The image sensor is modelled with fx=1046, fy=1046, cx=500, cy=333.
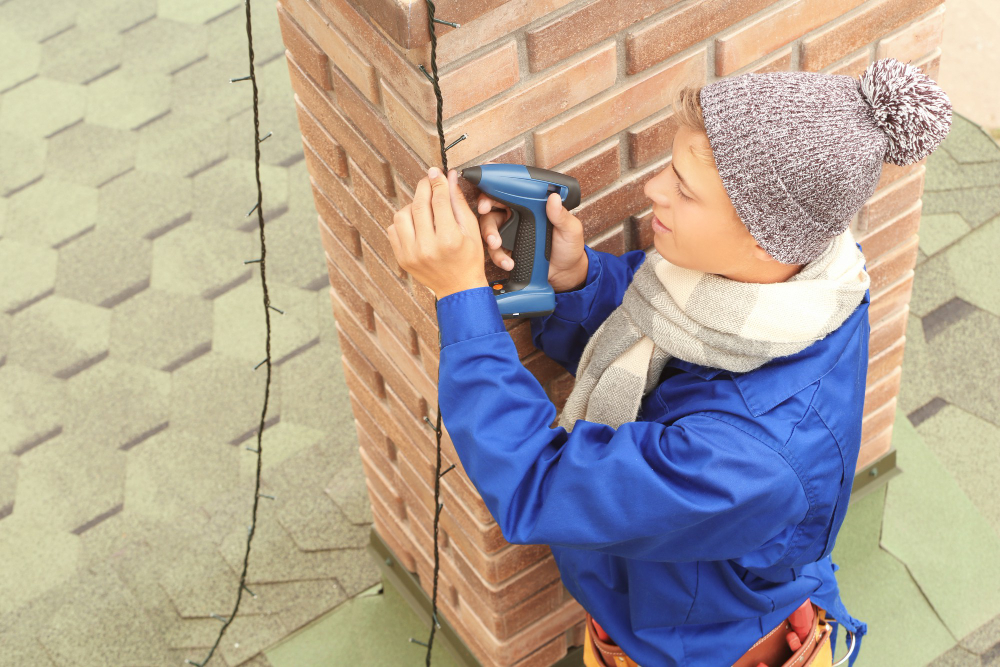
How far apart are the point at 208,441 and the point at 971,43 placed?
3694 millimetres

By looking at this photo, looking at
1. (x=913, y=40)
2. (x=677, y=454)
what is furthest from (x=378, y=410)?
(x=913, y=40)

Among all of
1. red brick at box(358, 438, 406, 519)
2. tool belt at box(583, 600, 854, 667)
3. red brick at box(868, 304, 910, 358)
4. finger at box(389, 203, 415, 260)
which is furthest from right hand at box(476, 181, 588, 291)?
red brick at box(868, 304, 910, 358)

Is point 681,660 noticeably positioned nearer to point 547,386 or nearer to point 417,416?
point 547,386

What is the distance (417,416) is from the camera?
2160mm

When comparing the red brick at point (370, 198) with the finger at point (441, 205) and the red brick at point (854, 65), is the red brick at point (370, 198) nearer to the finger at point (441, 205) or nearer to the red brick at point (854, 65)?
the finger at point (441, 205)

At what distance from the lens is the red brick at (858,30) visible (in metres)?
1.86

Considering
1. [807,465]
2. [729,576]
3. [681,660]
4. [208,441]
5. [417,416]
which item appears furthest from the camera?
[208,441]

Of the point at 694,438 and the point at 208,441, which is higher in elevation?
the point at 694,438

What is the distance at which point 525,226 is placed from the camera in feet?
5.26

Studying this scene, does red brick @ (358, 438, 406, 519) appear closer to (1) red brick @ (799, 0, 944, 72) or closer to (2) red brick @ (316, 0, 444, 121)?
(2) red brick @ (316, 0, 444, 121)

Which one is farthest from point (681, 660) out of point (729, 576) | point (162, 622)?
point (162, 622)

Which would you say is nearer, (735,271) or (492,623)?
(735,271)

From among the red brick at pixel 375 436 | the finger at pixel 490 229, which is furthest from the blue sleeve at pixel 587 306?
the red brick at pixel 375 436

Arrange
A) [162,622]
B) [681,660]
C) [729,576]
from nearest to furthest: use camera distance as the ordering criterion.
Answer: [729,576] → [681,660] → [162,622]
